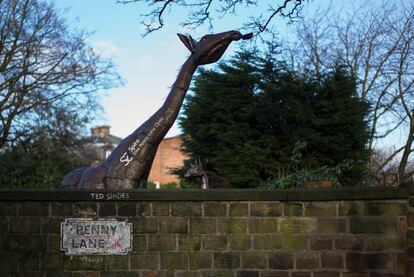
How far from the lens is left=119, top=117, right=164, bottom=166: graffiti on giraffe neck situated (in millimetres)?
9422

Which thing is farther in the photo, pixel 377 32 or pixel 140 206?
pixel 377 32

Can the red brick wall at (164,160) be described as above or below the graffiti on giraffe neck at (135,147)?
above

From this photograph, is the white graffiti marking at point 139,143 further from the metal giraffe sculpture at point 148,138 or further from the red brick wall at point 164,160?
the red brick wall at point 164,160

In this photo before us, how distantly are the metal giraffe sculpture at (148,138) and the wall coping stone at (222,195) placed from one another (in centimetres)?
238

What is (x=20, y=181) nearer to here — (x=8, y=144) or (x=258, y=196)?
(x=8, y=144)

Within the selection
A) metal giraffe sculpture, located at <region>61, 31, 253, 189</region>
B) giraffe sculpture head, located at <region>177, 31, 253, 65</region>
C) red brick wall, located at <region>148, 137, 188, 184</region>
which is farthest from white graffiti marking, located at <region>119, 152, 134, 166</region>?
red brick wall, located at <region>148, 137, 188, 184</region>

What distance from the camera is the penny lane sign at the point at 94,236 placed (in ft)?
22.5

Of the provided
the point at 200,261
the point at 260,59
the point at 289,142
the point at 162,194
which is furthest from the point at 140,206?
the point at 260,59

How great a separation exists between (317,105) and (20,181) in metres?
16.8

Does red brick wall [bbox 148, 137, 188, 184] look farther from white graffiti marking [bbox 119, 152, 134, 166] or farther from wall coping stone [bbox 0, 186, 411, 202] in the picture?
wall coping stone [bbox 0, 186, 411, 202]

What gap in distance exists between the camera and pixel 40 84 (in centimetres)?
2678

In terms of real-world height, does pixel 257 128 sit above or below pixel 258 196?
above

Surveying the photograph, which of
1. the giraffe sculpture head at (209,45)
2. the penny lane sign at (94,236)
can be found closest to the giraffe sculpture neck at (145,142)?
the giraffe sculpture head at (209,45)

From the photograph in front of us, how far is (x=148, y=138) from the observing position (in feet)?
31.1
